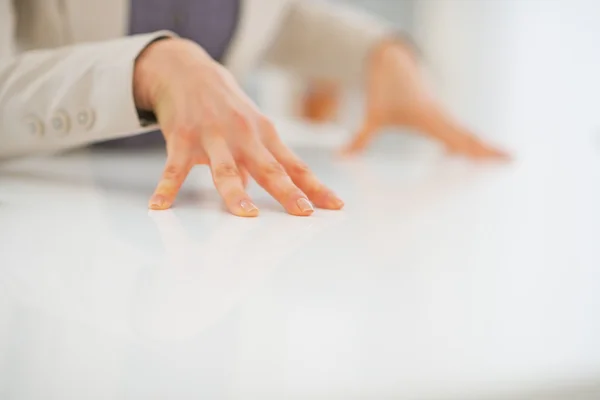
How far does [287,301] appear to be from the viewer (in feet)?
0.89

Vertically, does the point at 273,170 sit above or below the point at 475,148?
above

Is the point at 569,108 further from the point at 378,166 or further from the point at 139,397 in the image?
the point at 139,397

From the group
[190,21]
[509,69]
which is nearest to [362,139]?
[190,21]

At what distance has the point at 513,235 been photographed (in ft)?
1.38

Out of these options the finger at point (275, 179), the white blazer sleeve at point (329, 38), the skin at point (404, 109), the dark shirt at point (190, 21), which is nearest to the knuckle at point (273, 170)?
the finger at point (275, 179)

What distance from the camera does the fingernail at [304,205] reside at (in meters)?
0.43

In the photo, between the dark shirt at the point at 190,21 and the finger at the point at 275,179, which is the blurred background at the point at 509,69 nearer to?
the dark shirt at the point at 190,21

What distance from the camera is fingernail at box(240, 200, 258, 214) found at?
419 millimetres

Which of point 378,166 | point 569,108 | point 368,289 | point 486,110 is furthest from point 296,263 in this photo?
point 486,110

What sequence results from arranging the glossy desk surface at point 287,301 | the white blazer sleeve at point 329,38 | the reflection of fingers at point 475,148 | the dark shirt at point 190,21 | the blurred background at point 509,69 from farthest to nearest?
the blurred background at point 509,69, the white blazer sleeve at point 329,38, the reflection of fingers at point 475,148, the dark shirt at point 190,21, the glossy desk surface at point 287,301

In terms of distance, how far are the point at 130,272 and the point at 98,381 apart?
94mm

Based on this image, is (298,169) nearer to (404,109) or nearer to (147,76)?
(147,76)

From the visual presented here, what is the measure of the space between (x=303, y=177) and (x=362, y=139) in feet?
1.54

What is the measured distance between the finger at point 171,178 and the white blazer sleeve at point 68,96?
64 millimetres
